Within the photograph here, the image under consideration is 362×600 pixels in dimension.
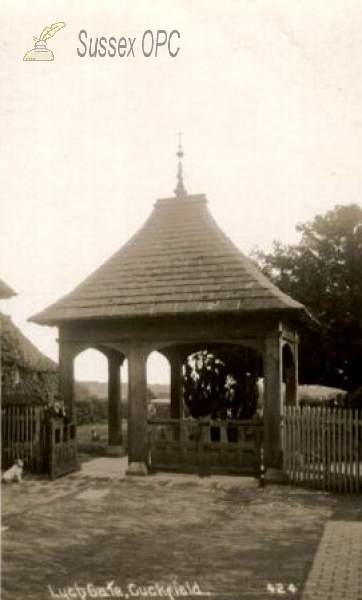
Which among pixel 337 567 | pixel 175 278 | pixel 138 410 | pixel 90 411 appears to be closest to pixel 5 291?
pixel 175 278

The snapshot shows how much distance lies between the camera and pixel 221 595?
20.6ft

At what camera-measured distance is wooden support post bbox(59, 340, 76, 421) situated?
14688 mm

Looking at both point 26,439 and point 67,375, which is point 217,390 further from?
point 26,439

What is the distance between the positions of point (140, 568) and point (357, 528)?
11.5 feet

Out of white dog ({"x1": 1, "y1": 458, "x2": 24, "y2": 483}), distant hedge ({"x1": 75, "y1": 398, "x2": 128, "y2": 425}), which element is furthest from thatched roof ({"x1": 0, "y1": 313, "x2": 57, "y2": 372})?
white dog ({"x1": 1, "y1": 458, "x2": 24, "y2": 483})

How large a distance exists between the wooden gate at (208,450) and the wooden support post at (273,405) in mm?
336

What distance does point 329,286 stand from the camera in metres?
28.1

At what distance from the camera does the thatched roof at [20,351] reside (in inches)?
1272

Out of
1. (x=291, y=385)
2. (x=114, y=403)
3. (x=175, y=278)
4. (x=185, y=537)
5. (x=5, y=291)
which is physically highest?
(x=175, y=278)

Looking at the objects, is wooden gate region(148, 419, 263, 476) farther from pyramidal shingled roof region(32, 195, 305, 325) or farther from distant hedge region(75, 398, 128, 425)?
distant hedge region(75, 398, 128, 425)

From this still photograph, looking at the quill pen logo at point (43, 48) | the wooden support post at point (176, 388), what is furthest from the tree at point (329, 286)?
the quill pen logo at point (43, 48)

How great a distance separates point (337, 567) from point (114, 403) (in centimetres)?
1144

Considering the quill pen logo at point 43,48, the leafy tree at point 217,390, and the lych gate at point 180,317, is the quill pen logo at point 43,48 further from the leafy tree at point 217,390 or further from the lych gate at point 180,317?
the leafy tree at point 217,390

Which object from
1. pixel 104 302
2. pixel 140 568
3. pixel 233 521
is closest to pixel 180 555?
pixel 140 568
